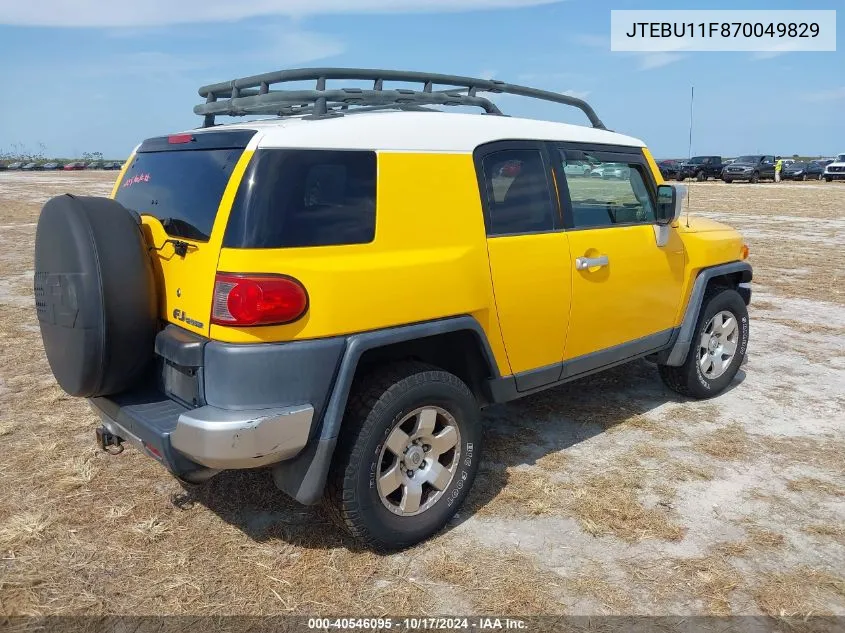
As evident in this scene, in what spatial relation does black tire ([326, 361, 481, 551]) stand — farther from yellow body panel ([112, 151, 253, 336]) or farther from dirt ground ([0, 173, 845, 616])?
yellow body panel ([112, 151, 253, 336])

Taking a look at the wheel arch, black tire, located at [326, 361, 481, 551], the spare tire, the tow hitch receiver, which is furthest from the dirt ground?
the spare tire

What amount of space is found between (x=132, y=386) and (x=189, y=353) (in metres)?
0.58

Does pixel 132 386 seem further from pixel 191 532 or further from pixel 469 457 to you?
pixel 469 457

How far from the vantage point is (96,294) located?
2777 millimetres

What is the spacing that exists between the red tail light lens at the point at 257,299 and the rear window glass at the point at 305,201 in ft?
0.47

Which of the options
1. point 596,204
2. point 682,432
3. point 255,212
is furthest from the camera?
point 682,432

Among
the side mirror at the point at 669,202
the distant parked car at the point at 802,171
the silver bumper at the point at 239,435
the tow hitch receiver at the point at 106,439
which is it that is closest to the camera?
the silver bumper at the point at 239,435

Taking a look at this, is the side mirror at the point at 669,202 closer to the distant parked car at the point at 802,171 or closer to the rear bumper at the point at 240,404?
the rear bumper at the point at 240,404

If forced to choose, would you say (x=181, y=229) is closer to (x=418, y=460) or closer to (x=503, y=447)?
(x=418, y=460)

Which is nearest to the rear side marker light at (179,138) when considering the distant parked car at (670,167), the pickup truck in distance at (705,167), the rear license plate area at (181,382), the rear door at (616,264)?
the rear license plate area at (181,382)

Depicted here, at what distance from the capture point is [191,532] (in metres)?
3.31

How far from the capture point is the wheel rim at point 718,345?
16.6 feet

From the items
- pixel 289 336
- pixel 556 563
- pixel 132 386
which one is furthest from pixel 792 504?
pixel 132 386

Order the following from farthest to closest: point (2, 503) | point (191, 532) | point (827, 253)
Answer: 1. point (827, 253)
2. point (2, 503)
3. point (191, 532)
